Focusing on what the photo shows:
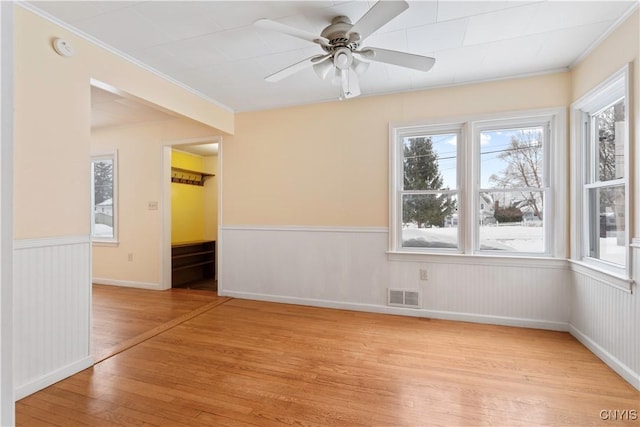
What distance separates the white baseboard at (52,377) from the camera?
2002mm

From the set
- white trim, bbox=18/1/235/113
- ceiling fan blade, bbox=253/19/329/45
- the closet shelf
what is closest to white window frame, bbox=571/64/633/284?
ceiling fan blade, bbox=253/19/329/45

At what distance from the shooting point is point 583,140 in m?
2.88

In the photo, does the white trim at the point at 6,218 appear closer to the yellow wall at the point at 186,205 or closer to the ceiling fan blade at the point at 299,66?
the ceiling fan blade at the point at 299,66

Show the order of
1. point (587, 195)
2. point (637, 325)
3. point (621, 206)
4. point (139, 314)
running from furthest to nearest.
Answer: point (139, 314) → point (587, 195) → point (621, 206) → point (637, 325)

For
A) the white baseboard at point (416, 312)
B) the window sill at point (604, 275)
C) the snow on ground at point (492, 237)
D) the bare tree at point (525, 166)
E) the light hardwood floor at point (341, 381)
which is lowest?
the light hardwood floor at point (341, 381)

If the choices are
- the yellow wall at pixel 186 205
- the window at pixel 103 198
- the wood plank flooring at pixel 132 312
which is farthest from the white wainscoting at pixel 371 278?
the window at pixel 103 198

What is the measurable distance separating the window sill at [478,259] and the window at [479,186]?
0.09 metres

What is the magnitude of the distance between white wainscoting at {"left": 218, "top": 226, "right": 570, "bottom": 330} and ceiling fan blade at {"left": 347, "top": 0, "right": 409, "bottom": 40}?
2224mm

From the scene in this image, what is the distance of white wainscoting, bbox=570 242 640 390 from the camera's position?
6.95 ft

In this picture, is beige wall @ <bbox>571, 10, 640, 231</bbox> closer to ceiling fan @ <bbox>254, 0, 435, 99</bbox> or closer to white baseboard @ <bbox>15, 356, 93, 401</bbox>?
ceiling fan @ <bbox>254, 0, 435, 99</bbox>

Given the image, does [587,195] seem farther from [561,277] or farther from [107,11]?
[107,11]

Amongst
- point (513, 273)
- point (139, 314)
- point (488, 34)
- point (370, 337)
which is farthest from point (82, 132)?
point (513, 273)

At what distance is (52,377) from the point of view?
7.13ft

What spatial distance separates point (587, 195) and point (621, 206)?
1.57 feet
